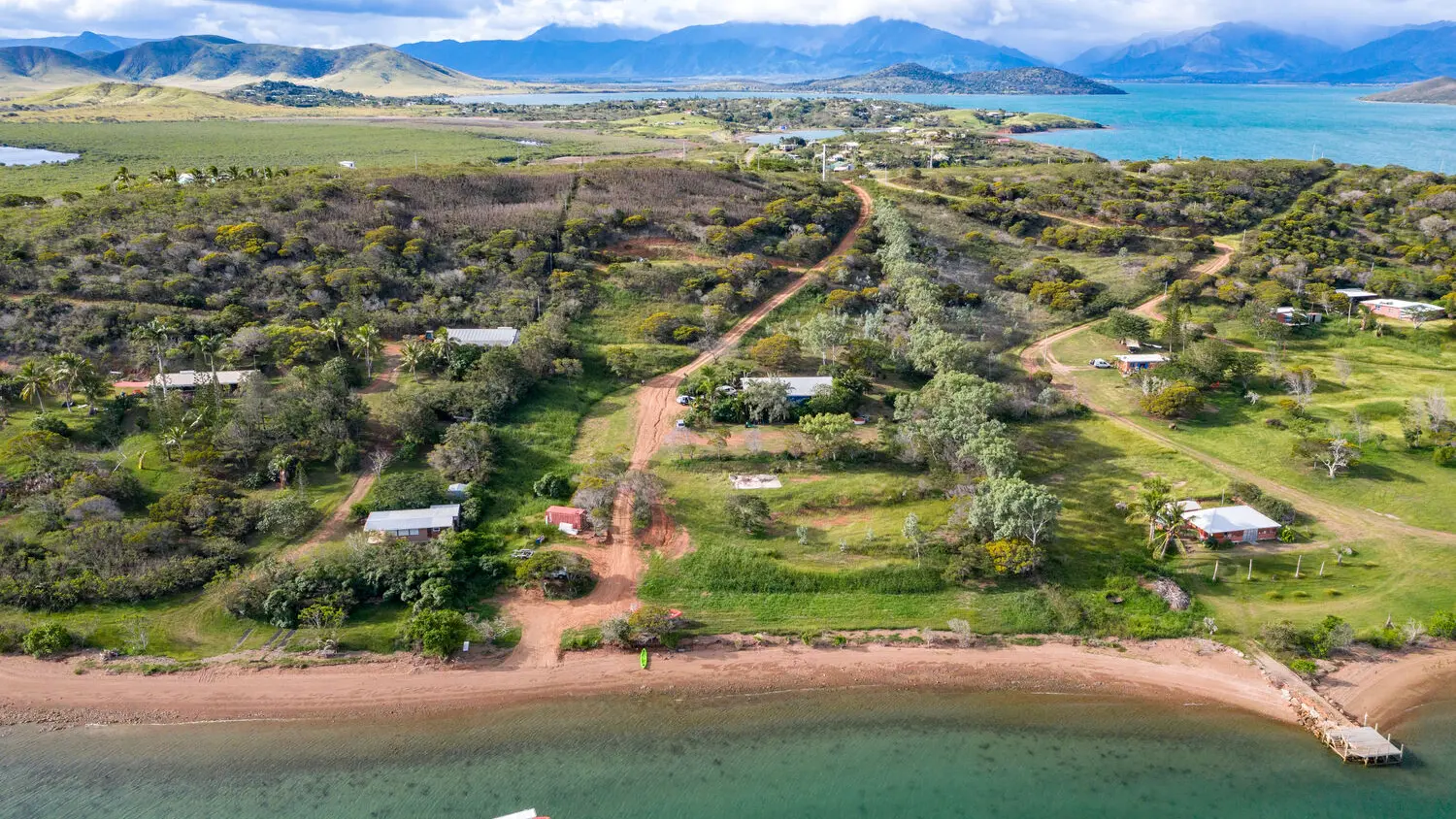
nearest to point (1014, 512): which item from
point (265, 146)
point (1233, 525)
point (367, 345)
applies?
point (1233, 525)

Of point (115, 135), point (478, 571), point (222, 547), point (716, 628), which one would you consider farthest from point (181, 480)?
point (115, 135)

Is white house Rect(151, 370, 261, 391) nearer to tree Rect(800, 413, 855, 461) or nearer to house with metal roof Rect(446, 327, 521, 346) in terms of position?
house with metal roof Rect(446, 327, 521, 346)

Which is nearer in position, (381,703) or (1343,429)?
(381,703)

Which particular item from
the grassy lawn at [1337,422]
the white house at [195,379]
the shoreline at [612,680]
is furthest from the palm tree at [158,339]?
the grassy lawn at [1337,422]

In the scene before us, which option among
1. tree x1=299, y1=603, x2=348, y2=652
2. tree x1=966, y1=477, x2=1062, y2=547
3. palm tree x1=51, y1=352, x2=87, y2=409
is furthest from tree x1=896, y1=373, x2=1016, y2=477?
palm tree x1=51, y1=352, x2=87, y2=409

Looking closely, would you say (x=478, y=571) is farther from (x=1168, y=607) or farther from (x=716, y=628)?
(x=1168, y=607)
